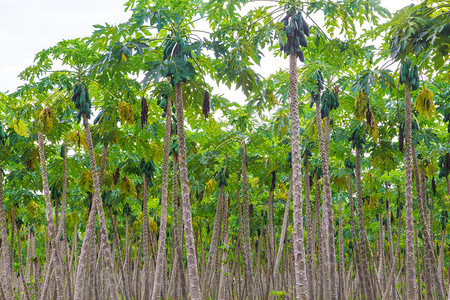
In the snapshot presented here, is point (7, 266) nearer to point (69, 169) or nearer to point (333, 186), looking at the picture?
point (69, 169)

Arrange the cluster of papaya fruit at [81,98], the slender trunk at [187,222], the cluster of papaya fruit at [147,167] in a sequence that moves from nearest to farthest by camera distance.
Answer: the slender trunk at [187,222] → the cluster of papaya fruit at [81,98] → the cluster of papaya fruit at [147,167]

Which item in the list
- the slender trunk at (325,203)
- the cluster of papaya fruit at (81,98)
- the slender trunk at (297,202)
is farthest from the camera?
the slender trunk at (325,203)

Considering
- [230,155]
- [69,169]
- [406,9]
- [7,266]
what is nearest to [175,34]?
[406,9]

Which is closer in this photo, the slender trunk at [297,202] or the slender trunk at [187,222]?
the slender trunk at [297,202]

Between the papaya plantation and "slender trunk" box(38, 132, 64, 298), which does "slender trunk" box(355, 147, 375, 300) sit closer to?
the papaya plantation

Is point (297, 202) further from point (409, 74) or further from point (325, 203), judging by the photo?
point (409, 74)

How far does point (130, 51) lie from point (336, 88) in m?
5.83

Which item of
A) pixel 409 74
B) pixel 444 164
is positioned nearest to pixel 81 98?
pixel 409 74

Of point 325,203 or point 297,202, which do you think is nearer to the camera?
point 297,202

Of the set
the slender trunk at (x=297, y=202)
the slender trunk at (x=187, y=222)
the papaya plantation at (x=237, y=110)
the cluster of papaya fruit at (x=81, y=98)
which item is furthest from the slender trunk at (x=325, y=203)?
the cluster of papaya fruit at (x=81, y=98)

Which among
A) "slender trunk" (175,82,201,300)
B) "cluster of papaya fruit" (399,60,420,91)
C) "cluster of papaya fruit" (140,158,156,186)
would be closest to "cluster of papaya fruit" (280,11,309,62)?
"slender trunk" (175,82,201,300)

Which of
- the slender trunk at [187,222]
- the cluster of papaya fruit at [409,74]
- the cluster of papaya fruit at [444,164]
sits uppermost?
the cluster of papaya fruit at [409,74]

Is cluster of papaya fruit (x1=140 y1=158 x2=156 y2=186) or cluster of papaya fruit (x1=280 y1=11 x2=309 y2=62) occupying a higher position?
cluster of papaya fruit (x1=280 y1=11 x2=309 y2=62)

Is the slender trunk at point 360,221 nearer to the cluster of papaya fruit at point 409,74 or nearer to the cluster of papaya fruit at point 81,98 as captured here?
the cluster of papaya fruit at point 409,74
